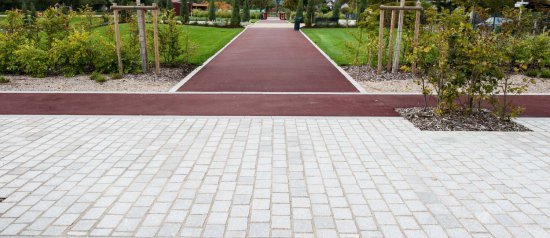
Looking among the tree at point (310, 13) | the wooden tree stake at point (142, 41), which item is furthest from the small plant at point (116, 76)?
the tree at point (310, 13)

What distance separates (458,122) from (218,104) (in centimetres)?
459

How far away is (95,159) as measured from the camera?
5641mm

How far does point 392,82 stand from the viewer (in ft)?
37.4

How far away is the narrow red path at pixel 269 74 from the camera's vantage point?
422 inches

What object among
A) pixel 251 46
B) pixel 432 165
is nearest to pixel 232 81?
pixel 432 165

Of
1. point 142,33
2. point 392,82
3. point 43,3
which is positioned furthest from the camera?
point 43,3

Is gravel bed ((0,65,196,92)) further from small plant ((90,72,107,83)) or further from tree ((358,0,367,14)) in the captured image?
tree ((358,0,367,14))

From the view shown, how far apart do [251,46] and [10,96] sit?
13.6 metres

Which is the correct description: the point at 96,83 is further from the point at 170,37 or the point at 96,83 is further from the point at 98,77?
the point at 170,37

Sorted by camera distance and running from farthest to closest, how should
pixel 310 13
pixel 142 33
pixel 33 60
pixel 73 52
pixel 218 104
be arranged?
pixel 310 13 → pixel 142 33 → pixel 73 52 → pixel 33 60 → pixel 218 104

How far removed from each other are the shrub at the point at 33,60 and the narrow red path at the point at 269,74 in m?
4.08

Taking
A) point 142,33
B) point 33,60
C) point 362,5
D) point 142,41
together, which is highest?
point 362,5

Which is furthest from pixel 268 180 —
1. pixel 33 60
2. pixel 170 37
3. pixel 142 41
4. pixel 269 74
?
pixel 33 60

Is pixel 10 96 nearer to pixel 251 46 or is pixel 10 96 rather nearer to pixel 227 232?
pixel 227 232
